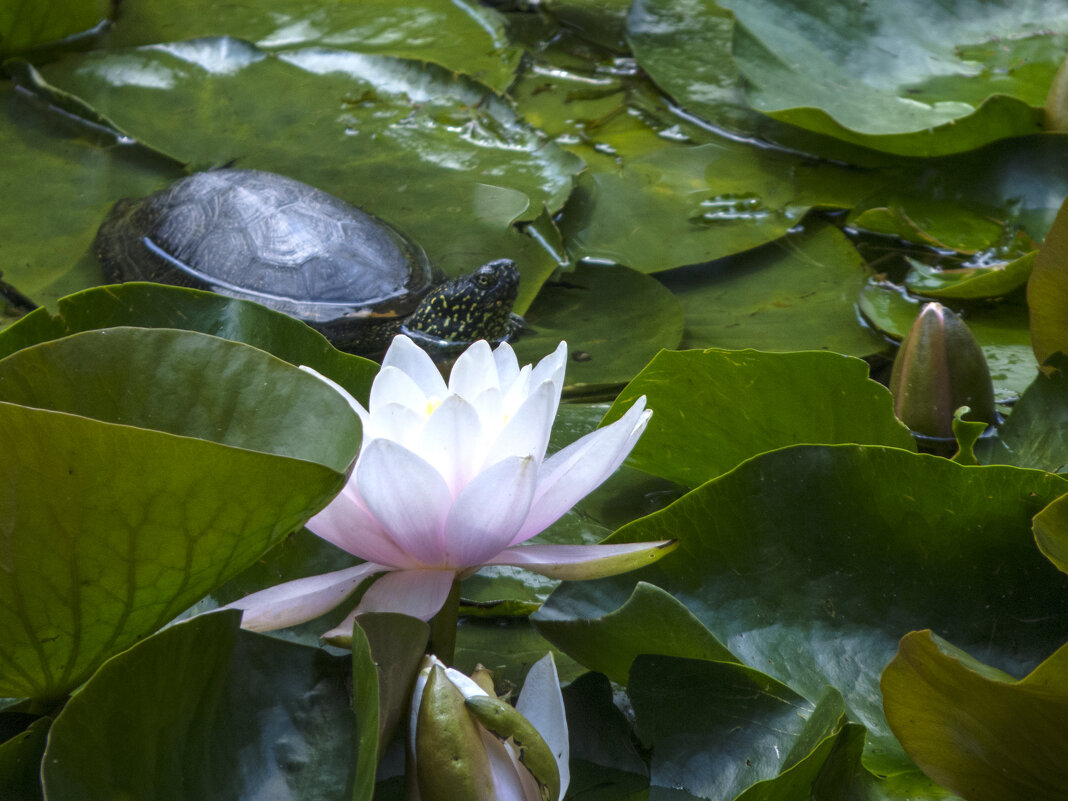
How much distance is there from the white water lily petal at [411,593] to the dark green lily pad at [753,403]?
372 mm

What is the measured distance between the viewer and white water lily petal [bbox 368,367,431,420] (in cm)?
77

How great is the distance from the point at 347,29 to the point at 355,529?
2.27 m

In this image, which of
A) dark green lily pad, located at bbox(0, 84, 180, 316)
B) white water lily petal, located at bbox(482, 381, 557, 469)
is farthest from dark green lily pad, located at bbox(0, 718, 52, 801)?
dark green lily pad, located at bbox(0, 84, 180, 316)

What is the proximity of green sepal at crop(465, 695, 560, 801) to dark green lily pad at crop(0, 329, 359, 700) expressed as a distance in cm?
17

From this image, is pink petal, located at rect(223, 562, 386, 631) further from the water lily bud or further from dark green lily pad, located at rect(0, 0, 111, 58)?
dark green lily pad, located at rect(0, 0, 111, 58)

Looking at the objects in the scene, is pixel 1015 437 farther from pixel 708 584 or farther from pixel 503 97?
pixel 503 97

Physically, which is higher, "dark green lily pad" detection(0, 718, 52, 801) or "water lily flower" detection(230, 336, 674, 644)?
"water lily flower" detection(230, 336, 674, 644)

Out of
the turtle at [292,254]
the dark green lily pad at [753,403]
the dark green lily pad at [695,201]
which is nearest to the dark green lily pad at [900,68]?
the dark green lily pad at [695,201]

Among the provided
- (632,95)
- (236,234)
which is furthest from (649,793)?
(632,95)

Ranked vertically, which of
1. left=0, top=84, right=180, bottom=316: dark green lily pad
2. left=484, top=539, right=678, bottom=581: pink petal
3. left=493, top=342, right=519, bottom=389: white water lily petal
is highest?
left=493, top=342, right=519, bottom=389: white water lily petal

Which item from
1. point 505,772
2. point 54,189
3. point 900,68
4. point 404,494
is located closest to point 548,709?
point 505,772

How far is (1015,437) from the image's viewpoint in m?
1.17

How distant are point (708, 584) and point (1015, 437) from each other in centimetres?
55

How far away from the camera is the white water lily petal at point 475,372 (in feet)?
2.64
